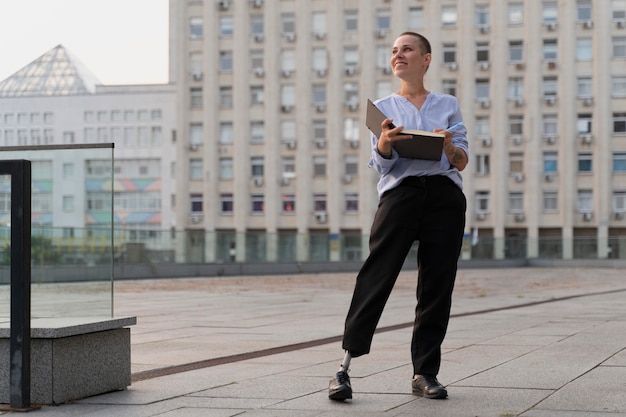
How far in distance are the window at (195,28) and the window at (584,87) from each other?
26.0m

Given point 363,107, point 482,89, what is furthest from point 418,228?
point 482,89

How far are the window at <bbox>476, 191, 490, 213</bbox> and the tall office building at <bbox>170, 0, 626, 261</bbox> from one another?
67mm

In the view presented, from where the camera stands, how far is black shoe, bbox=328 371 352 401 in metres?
5.90

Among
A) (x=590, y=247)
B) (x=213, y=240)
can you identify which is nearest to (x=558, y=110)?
(x=590, y=247)

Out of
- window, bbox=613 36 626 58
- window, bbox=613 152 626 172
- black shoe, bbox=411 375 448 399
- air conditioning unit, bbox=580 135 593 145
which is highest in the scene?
window, bbox=613 36 626 58

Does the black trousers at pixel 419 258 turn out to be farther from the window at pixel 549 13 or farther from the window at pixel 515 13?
the window at pixel 549 13

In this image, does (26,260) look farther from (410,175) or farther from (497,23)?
(497,23)

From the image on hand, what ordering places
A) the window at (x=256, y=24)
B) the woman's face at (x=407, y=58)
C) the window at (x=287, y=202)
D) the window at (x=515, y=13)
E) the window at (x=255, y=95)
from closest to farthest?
the woman's face at (x=407, y=58) → the window at (x=515, y=13) → the window at (x=287, y=202) → the window at (x=255, y=95) → the window at (x=256, y=24)

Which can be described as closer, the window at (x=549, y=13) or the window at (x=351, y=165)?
the window at (x=549, y=13)

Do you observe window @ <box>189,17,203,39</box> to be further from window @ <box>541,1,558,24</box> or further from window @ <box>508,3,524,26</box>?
window @ <box>541,1,558,24</box>

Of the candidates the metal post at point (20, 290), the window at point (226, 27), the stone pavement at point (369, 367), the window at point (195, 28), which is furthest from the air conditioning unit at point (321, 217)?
the metal post at point (20, 290)

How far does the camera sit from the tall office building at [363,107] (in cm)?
7481

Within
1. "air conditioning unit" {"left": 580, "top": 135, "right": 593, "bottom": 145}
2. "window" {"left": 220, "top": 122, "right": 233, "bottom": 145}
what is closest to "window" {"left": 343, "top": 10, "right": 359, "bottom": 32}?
"window" {"left": 220, "top": 122, "right": 233, "bottom": 145}

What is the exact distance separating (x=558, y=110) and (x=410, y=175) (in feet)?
233
